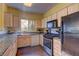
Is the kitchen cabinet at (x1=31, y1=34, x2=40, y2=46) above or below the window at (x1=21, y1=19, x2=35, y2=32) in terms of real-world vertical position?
below

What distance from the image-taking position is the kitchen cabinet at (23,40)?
5.02 m

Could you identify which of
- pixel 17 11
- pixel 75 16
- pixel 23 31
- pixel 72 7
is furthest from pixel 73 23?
pixel 23 31

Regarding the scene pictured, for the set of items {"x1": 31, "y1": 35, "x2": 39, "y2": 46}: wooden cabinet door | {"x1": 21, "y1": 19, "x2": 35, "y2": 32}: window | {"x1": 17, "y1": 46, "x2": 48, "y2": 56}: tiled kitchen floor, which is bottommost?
{"x1": 17, "y1": 46, "x2": 48, "y2": 56}: tiled kitchen floor

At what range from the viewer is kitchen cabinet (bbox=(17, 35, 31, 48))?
5018 millimetres

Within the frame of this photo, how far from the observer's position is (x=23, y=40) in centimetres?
521

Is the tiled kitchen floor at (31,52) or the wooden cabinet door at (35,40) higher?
Result: the wooden cabinet door at (35,40)

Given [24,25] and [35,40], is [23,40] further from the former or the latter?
[24,25]

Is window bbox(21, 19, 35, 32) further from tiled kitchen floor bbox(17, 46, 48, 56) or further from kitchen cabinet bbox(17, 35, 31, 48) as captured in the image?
tiled kitchen floor bbox(17, 46, 48, 56)

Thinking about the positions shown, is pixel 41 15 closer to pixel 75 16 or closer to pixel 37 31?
pixel 37 31

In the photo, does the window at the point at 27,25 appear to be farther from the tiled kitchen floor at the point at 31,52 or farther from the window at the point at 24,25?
the tiled kitchen floor at the point at 31,52


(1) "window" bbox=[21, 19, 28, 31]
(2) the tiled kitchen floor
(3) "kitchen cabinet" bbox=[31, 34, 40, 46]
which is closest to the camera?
(2) the tiled kitchen floor

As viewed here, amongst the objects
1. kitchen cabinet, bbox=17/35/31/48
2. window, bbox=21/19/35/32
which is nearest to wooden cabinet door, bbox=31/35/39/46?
kitchen cabinet, bbox=17/35/31/48

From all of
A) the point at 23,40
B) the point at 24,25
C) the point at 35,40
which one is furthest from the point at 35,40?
the point at 24,25

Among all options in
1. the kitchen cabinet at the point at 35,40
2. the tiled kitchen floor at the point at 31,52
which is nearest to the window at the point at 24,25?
the kitchen cabinet at the point at 35,40
